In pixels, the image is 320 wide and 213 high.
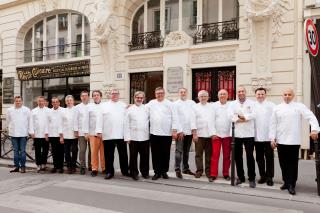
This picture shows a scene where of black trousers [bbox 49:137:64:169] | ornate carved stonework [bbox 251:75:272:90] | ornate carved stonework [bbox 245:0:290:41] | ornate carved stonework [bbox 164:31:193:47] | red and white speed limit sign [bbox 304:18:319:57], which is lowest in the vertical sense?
black trousers [bbox 49:137:64:169]

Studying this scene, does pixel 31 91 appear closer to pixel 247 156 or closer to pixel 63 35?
pixel 63 35

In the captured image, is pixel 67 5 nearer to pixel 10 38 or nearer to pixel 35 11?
pixel 35 11

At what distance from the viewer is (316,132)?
20.4 feet

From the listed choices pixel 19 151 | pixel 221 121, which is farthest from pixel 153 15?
pixel 221 121

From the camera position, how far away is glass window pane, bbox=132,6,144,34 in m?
15.8

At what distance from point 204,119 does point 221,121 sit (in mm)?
383

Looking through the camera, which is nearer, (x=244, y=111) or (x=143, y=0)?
(x=244, y=111)

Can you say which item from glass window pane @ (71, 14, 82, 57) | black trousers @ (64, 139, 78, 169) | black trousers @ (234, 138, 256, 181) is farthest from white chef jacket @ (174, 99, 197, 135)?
glass window pane @ (71, 14, 82, 57)

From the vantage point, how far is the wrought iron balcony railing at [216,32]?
13.0 metres

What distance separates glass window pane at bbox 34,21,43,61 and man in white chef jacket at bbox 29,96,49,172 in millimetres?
10984

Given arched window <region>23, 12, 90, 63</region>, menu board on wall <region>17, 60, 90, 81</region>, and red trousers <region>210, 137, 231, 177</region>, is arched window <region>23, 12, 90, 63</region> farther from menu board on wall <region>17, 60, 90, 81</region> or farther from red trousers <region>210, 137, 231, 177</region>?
red trousers <region>210, 137, 231, 177</region>

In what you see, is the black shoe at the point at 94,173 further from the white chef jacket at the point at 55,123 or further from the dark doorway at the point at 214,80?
the dark doorway at the point at 214,80

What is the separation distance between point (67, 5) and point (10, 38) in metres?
4.57

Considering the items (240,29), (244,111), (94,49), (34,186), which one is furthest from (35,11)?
(244,111)
